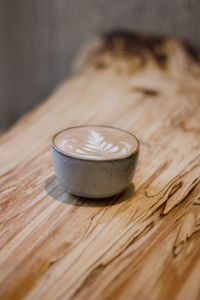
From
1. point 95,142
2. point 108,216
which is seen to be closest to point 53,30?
point 95,142

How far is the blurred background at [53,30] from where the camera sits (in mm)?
1914

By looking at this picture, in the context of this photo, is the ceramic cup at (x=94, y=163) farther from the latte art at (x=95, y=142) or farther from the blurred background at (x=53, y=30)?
the blurred background at (x=53, y=30)

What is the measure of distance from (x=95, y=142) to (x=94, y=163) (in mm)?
98

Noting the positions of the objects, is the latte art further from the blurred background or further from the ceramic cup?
the blurred background

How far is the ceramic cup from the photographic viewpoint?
71 centimetres

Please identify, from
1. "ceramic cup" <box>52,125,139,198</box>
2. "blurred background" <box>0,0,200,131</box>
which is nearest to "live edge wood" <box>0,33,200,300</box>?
"ceramic cup" <box>52,125,139,198</box>

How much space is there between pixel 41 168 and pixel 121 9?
1518 millimetres

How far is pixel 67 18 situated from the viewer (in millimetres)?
2254

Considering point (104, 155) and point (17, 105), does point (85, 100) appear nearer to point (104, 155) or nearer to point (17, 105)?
point (104, 155)

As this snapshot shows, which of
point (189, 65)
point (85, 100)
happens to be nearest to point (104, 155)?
point (85, 100)

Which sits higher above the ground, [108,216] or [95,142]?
[95,142]

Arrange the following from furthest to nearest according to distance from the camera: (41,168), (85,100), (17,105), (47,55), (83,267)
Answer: (17,105) < (47,55) < (85,100) < (41,168) < (83,267)

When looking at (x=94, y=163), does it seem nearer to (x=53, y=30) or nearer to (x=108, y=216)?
(x=108, y=216)

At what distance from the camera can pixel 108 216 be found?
2.38ft
